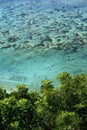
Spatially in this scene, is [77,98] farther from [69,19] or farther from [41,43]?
[69,19]

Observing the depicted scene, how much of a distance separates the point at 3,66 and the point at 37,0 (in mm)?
25650

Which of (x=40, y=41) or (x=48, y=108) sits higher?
(x=48, y=108)

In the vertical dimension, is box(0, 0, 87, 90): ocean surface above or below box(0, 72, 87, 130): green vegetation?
below

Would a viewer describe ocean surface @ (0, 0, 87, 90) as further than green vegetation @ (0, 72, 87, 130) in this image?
Yes

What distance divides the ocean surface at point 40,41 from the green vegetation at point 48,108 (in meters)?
8.25

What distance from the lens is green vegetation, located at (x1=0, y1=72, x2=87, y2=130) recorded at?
1952 cm

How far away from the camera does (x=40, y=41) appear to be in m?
39.1

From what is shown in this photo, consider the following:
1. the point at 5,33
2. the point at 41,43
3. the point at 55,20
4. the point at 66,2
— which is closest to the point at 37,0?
the point at 66,2

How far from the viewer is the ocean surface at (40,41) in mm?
32500

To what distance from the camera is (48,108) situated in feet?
67.2

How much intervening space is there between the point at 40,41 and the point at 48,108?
19326 millimetres

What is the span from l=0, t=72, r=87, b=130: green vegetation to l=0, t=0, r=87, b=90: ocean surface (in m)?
8.25

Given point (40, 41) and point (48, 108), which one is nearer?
point (48, 108)

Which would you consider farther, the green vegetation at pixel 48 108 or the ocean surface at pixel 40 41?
the ocean surface at pixel 40 41
